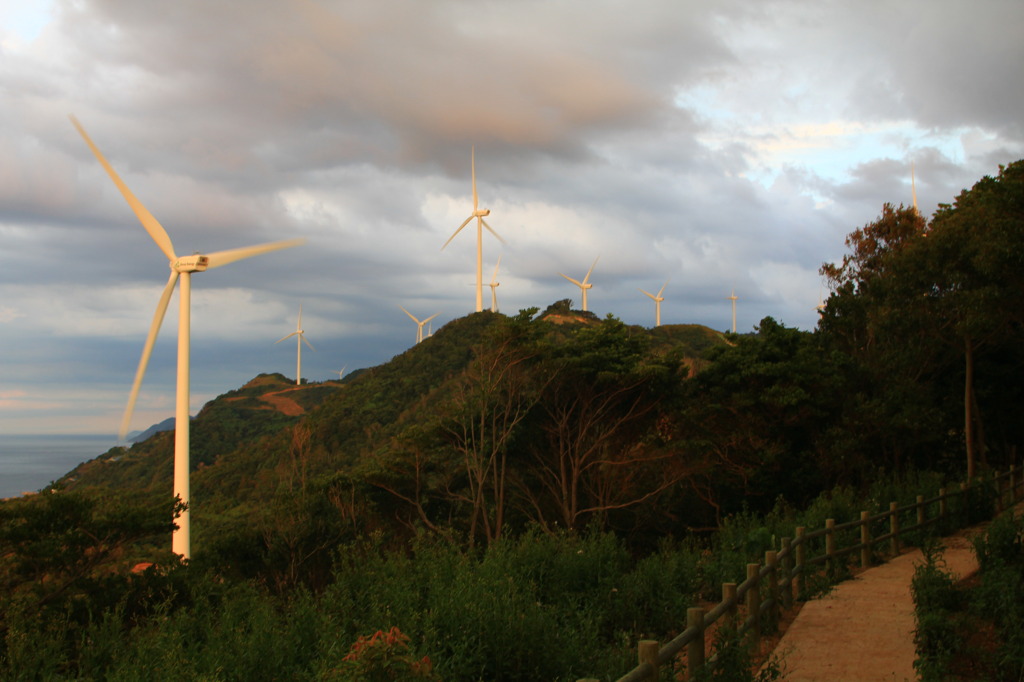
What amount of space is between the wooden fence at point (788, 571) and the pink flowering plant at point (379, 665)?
1311 millimetres

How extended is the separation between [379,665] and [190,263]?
27973mm

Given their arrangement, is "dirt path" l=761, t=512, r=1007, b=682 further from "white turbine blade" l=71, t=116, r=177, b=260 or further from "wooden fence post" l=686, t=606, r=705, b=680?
"white turbine blade" l=71, t=116, r=177, b=260

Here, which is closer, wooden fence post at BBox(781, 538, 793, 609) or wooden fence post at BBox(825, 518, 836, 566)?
wooden fence post at BBox(781, 538, 793, 609)

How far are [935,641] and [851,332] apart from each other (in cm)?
2675

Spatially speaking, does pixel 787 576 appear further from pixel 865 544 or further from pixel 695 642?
pixel 695 642

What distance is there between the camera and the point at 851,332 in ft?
105

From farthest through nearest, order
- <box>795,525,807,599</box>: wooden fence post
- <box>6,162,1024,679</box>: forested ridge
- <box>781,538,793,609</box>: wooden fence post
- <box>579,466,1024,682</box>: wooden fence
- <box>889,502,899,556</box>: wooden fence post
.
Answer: <box>6,162,1024,679</box>: forested ridge < <box>889,502,899,556</box>: wooden fence post < <box>795,525,807,599</box>: wooden fence post < <box>781,538,793,609</box>: wooden fence post < <box>579,466,1024,682</box>: wooden fence

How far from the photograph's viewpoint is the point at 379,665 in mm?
5051

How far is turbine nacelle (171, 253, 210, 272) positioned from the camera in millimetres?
30219

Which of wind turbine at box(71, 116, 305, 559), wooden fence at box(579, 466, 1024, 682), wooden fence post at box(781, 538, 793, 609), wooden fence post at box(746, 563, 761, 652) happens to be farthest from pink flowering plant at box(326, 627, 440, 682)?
wind turbine at box(71, 116, 305, 559)

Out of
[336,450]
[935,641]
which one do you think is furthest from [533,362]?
[336,450]

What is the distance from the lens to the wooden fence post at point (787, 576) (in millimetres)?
9562

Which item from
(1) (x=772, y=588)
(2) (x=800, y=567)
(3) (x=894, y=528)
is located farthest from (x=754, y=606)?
(3) (x=894, y=528)

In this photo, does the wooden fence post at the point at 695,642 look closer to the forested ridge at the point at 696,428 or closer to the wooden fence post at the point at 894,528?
the wooden fence post at the point at 894,528
